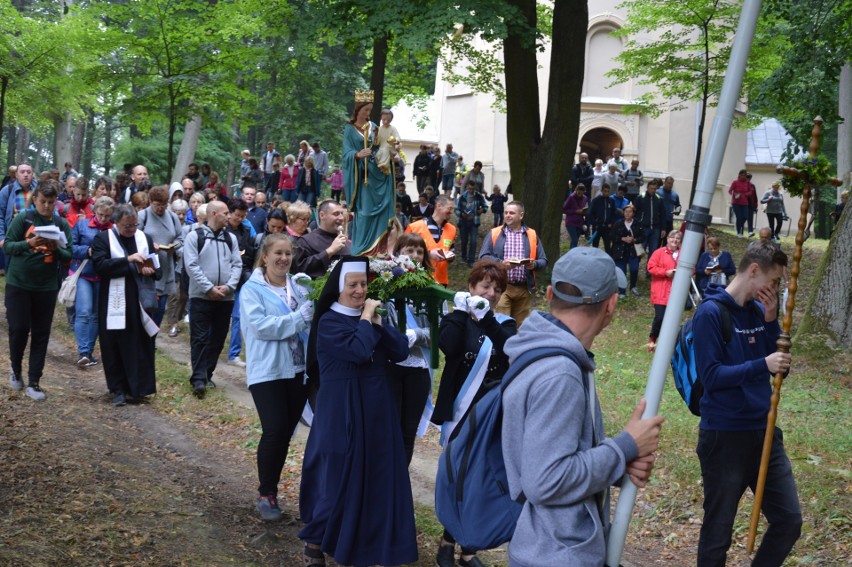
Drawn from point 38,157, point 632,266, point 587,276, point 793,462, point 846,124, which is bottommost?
point 793,462

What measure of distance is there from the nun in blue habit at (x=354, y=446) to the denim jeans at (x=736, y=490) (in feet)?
→ 5.66

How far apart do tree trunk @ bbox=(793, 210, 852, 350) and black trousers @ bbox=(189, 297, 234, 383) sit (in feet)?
25.1

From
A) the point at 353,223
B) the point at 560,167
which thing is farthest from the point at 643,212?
the point at 353,223

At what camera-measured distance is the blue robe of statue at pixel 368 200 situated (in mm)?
10930

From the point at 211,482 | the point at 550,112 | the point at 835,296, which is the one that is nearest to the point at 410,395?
the point at 211,482

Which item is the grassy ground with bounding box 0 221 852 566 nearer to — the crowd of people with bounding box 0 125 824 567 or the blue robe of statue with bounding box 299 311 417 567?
the crowd of people with bounding box 0 125 824 567

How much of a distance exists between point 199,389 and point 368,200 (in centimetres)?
294

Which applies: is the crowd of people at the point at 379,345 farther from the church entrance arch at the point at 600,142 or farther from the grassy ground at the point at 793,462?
the church entrance arch at the point at 600,142

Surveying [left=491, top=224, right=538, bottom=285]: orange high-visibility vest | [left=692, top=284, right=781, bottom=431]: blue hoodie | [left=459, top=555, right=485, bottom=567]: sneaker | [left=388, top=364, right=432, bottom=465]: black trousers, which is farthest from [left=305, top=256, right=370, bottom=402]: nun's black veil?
[left=491, top=224, right=538, bottom=285]: orange high-visibility vest

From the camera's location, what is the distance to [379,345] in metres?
5.71

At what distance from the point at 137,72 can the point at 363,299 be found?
58.2ft

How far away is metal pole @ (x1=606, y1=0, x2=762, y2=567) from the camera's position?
317 centimetres

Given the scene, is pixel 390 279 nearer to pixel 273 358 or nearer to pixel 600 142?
pixel 273 358

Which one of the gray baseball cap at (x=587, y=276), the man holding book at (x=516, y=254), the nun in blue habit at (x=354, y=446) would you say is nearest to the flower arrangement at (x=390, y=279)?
the nun in blue habit at (x=354, y=446)
